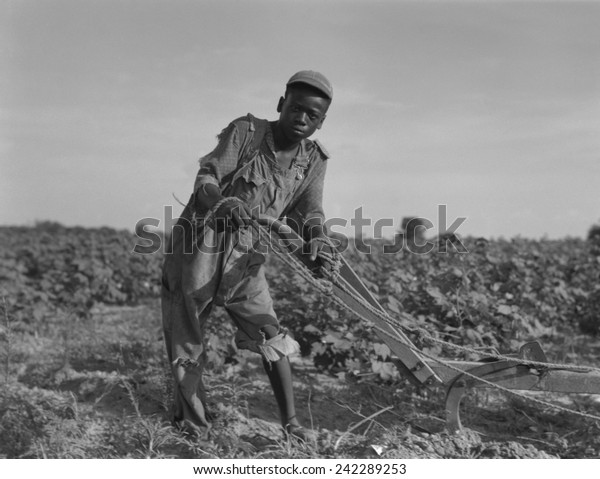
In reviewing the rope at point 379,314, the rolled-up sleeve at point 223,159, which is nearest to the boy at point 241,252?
the rolled-up sleeve at point 223,159

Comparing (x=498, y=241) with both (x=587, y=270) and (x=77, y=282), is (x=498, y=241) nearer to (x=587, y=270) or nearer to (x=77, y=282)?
(x=587, y=270)

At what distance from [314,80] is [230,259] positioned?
0.92 m

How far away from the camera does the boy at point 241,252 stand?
11.1ft

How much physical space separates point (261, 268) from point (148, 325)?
11.2ft

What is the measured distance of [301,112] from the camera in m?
3.27

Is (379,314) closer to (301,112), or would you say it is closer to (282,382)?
(282,382)

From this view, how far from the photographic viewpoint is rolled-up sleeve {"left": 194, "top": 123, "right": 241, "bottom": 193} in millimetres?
3367

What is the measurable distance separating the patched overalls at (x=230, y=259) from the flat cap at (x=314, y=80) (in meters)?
0.31

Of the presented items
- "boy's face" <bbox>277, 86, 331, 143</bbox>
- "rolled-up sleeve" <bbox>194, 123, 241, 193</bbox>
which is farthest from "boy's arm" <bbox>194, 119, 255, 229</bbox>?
"boy's face" <bbox>277, 86, 331, 143</bbox>

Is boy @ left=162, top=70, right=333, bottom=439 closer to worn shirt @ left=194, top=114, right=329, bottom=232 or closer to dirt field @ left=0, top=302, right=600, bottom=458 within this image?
worn shirt @ left=194, top=114, right=329, bottom=232
